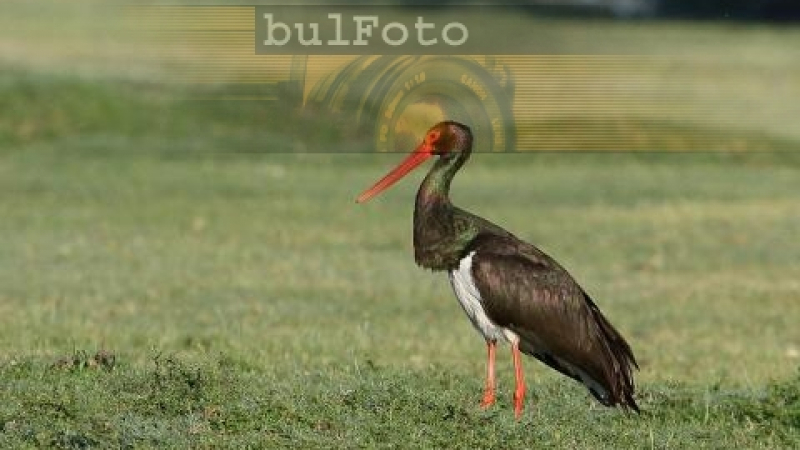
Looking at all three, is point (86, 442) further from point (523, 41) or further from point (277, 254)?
point (523, 41)

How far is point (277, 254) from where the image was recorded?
1981 centimetres

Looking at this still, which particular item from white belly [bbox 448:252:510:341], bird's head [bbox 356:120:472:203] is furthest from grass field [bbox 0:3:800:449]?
bird's head [bbox 356:120:472:203]

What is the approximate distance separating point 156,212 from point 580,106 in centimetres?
1242

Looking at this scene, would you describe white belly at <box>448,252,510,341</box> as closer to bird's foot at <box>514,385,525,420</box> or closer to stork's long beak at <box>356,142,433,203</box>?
bird's foot at <box>514,385,525,420</box>

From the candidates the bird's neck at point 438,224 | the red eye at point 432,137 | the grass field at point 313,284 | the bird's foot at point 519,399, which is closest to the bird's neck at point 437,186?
the bird's neck at point 438,224

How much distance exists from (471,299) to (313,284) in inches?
322

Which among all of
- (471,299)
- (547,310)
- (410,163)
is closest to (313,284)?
(410,163)

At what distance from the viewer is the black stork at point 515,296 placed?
9500 mm

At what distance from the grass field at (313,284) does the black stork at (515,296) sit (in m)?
0.27

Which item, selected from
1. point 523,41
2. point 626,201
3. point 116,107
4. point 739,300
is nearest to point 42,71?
point 116,107

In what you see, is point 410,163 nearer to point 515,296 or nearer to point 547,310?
point 515,296

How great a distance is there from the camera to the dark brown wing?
31.1 ft

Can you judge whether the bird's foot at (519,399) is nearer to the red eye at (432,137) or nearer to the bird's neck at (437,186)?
the bird's neck at (437,186)

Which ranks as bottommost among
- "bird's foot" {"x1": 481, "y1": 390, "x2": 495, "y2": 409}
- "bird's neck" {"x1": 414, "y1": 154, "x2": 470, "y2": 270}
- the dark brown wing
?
"bird's foot" {"x1": 481, "y1": 390, "x2": 495, "y2": 409}
